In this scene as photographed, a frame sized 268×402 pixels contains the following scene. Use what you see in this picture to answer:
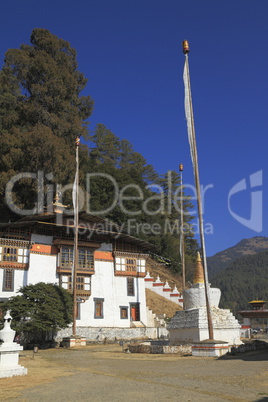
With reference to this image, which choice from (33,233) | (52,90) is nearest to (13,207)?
(33,233)

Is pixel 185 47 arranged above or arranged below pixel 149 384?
above

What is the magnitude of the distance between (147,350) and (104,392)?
44.2 ft

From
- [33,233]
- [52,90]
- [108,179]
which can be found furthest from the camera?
[108,179]

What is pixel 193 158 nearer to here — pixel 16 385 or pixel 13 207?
pixel 16 385

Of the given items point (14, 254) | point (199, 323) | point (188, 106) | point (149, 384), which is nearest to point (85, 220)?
point (14, 254)

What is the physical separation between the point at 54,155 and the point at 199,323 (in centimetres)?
2921

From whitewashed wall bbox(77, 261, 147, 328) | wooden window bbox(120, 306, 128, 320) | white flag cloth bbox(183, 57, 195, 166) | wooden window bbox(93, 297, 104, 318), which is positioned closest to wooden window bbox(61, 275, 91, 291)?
whitewashed wall bbox(77, 261, 147, 328)

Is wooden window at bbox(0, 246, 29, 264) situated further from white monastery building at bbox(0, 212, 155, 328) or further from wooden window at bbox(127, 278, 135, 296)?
wooden window at bbox(127, 278, 135, 296)

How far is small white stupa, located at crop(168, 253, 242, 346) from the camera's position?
941 inches

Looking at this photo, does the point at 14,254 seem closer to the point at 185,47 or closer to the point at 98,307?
the point at 98,307

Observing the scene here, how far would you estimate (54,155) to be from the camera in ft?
153

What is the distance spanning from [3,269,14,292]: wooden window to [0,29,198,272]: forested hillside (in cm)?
906

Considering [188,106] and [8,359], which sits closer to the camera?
[8,359]

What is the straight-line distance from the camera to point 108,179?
60812mm
